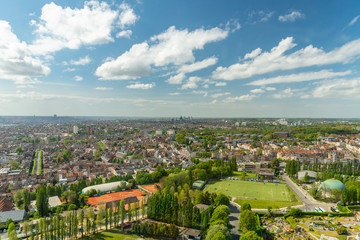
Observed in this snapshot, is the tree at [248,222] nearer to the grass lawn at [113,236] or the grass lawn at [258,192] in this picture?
the grass lawn at [258,192]

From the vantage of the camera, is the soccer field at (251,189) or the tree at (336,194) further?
the soccer field at (251,189)

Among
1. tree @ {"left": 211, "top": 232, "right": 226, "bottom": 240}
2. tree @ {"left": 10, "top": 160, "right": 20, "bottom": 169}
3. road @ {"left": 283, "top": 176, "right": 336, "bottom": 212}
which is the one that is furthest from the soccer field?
tree @ {"left": 10, "top": 160, "right": 20, "bottom": 169}

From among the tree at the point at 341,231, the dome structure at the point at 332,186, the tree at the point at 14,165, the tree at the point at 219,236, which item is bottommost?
the tree at the point at 14,165

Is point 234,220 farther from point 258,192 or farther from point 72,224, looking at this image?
point 72,224

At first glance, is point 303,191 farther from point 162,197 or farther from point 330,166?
point 162,197

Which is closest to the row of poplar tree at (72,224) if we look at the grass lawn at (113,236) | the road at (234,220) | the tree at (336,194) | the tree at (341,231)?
the grass lawn at (113,236)

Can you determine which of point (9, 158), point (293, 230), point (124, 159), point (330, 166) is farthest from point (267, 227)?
point (9, 158)

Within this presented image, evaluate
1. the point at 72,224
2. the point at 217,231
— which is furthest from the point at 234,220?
the point at 72,224
